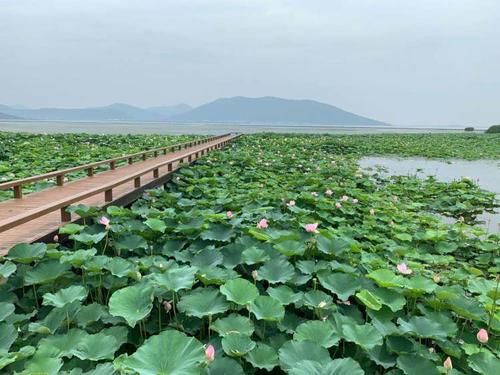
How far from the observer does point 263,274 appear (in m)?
2.69

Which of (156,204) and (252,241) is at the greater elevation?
(252,241)

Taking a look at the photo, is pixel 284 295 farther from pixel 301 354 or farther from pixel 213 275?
pixel 301 354

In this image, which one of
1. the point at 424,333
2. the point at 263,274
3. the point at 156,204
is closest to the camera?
the point at 424,333

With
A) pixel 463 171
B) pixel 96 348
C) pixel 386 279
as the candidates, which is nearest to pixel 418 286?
pixel 386 279

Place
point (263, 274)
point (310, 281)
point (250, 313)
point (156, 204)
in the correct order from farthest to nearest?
point (156, 204)
point (310, 281)
point (263, 274)
point (250, 313)

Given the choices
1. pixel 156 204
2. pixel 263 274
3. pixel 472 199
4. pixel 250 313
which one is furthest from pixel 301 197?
pixel 472 199

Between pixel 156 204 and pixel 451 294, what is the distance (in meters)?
3.91

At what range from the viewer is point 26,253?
2885 mm

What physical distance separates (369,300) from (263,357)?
2.31 ft

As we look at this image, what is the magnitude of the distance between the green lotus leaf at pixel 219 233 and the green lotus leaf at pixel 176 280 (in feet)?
3.11

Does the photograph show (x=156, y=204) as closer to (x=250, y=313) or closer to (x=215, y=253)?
(x=215, y=253)

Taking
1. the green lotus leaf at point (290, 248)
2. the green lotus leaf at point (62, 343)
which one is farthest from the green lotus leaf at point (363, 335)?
the green lotus leaf at point (62, 343)

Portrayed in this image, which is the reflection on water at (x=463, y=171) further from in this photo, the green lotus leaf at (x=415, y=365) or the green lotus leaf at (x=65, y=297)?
the green lotus leaf at (x=65, y=297)

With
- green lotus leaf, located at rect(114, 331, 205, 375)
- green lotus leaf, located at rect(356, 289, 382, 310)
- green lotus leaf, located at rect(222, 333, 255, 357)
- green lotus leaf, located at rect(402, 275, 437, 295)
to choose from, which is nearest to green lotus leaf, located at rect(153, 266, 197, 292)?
green lotus leaf, located at rect(222, 333, 255, 357)
